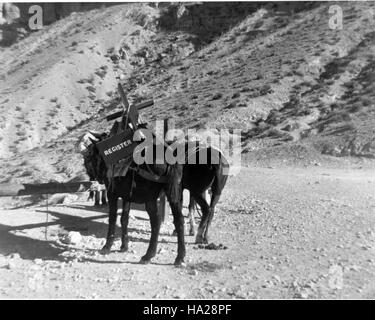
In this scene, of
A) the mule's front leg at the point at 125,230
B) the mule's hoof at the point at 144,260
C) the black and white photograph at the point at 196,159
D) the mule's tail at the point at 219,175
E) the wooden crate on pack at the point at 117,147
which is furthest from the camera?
the mule's tail at the point at 219,175

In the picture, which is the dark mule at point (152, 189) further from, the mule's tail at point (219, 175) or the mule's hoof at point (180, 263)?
the mule's tail at point (219, 175)

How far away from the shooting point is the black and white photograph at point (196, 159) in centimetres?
703

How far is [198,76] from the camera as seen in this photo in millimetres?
40719

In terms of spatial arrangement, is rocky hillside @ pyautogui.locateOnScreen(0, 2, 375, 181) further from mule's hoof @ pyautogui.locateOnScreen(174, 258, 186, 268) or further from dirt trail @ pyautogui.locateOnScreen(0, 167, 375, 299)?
mule's hoof @ pyautogui.locateOnScreen(174, 258, 186, 268)

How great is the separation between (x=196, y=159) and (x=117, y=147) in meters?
1.63

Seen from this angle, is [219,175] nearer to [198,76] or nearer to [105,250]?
[105,250]

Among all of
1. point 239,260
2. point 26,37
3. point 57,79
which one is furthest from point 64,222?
point 26,37

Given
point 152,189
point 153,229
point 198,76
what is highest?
point 198,76

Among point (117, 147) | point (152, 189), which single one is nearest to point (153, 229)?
point (152, 189)

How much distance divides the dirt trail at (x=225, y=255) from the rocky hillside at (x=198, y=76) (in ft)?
32.4

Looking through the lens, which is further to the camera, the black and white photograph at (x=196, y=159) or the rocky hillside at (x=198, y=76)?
the rocky hillside at (x=198, y=76)

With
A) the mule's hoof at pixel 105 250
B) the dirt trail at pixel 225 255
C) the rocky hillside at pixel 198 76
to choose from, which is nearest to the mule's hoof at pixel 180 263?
the dirt trail at pixel 225 255

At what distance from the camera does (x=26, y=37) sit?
2571 inches

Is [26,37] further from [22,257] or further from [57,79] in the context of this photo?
[22,257]
